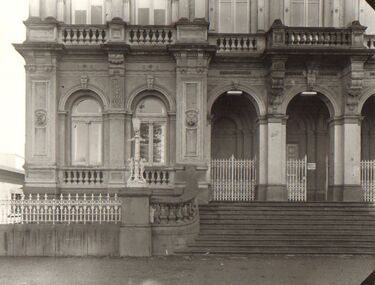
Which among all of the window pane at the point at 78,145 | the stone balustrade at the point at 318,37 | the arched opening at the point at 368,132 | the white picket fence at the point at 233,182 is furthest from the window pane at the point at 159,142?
the arched opening at the point at 368,132

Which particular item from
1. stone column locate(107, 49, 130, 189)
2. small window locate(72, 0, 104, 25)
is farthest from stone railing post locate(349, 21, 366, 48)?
small window locate(72, 0, 104, 25)

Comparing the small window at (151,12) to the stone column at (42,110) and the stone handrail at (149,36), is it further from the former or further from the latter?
the stone column at (42,110)

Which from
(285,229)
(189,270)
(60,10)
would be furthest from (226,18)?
(189,270)

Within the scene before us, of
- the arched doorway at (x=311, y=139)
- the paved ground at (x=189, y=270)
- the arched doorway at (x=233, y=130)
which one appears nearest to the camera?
the paved ground at (x=189, y=270)

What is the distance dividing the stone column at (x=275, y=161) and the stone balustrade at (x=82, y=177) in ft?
19.1

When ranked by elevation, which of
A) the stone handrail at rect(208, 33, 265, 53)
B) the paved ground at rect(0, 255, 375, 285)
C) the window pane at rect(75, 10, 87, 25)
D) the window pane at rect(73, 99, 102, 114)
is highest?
the window pane at rect(75, 10, 87, 25)

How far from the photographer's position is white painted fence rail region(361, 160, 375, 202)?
19.3m

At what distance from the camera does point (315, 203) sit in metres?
17.3

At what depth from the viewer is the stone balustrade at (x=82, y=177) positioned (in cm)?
1852

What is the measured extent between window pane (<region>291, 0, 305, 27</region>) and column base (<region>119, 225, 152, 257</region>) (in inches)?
404

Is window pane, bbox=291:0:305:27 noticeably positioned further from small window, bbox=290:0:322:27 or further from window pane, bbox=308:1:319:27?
window pane, bbox=308:1:319:27

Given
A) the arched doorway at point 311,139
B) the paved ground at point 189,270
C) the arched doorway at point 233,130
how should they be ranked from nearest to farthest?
the paved ground at point 189,270, the arched doorway at point 233,130, the arched doorway at point 311,139

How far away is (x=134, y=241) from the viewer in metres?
14.0

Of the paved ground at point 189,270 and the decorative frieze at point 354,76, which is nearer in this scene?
the paved ground at point 189,270
